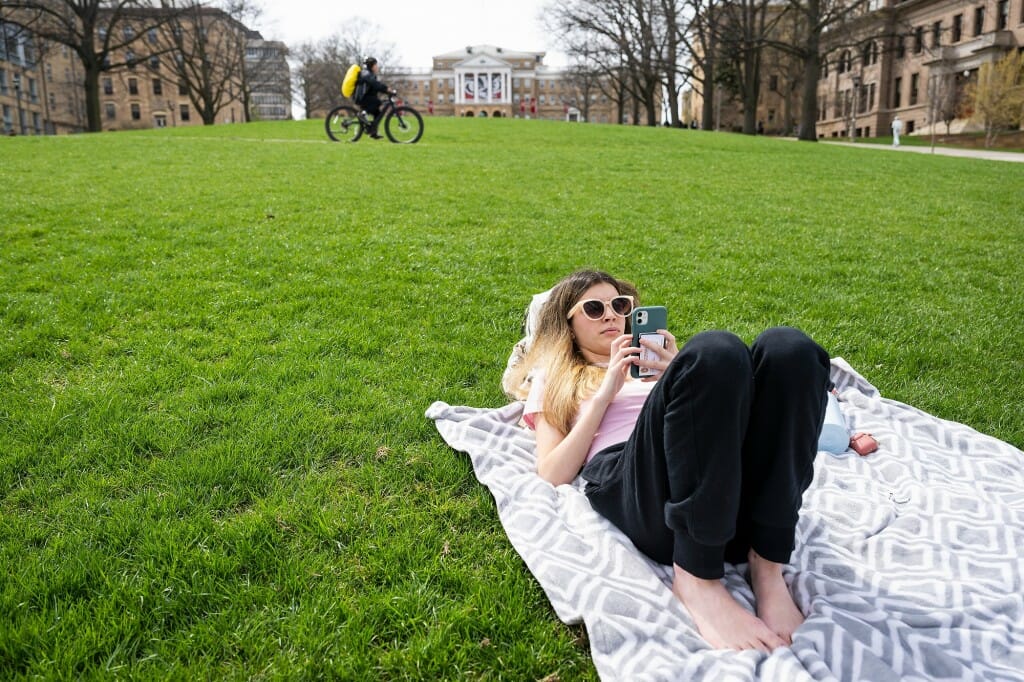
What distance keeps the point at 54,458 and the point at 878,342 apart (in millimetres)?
5312

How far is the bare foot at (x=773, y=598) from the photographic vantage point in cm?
211

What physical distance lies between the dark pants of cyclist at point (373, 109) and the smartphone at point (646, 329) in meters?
15.7

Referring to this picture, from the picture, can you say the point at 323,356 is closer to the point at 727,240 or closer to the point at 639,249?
the point at 639,249

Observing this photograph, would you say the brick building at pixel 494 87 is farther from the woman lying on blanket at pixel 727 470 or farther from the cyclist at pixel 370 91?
the woman lying on blanket at pixel 727 470

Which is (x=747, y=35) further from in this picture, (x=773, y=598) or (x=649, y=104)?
(x=773, y=598)

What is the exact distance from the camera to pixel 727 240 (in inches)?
314

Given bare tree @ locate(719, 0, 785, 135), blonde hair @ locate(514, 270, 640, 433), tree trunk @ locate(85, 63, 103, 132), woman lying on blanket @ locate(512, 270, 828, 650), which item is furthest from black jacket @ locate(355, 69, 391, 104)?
tree trunk @ locate(85, 63, 103, 132)

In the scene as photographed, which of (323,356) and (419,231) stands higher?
(419,231)

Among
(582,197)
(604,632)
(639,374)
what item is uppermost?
(582,197)

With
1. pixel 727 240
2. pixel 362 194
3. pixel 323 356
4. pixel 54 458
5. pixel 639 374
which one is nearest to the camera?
pixel 639 374

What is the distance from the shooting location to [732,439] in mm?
1950

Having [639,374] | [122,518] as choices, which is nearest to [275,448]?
[122,518]

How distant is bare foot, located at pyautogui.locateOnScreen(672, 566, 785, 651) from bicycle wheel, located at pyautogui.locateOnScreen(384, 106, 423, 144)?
53.7ft

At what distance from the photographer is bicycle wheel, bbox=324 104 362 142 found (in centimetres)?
1753
